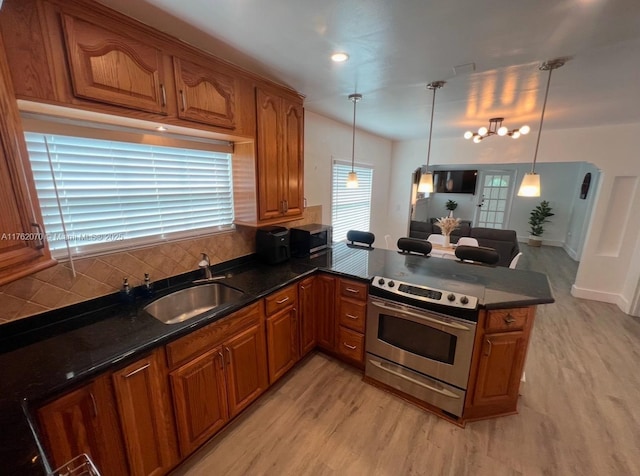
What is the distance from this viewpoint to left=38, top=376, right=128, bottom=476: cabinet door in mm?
1029

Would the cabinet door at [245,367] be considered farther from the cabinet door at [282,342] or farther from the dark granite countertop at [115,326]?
the dark granite countertop at [115,326]

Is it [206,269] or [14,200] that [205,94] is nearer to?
[14,200]

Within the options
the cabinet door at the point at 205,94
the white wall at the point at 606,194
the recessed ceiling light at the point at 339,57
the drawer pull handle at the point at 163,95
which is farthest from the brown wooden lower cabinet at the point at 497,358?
the white wall at the point at 606,194

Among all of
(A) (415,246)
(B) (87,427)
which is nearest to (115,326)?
(B) (87,427)

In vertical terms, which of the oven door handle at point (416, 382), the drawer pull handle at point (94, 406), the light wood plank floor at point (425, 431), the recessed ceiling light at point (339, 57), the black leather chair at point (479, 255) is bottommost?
the light wood plank floor at point (425, 431)

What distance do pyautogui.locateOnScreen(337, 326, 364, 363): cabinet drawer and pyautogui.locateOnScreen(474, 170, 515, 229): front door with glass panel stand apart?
7.57 m

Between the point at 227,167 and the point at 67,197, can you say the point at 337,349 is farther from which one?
the point at 67,197

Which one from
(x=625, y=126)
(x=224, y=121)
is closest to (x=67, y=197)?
(x=224, y=121)

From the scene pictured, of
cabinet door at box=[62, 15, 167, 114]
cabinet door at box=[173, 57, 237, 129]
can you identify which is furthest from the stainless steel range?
cabinet door at box=[62, 15, 167, 114]

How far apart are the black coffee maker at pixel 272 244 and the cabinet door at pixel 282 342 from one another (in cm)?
53

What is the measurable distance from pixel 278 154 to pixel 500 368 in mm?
2343

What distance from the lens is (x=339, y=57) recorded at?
1704 millimetres

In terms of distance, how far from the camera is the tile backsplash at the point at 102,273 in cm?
132

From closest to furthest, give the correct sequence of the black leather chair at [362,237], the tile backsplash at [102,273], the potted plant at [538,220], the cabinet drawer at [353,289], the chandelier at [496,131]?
the tile backsplash at [102,273] → the cabinet drawer at [353,289] → the chandelier at [496,131] → the black leather chair at [362,237] → the potted plant at [538,220]
